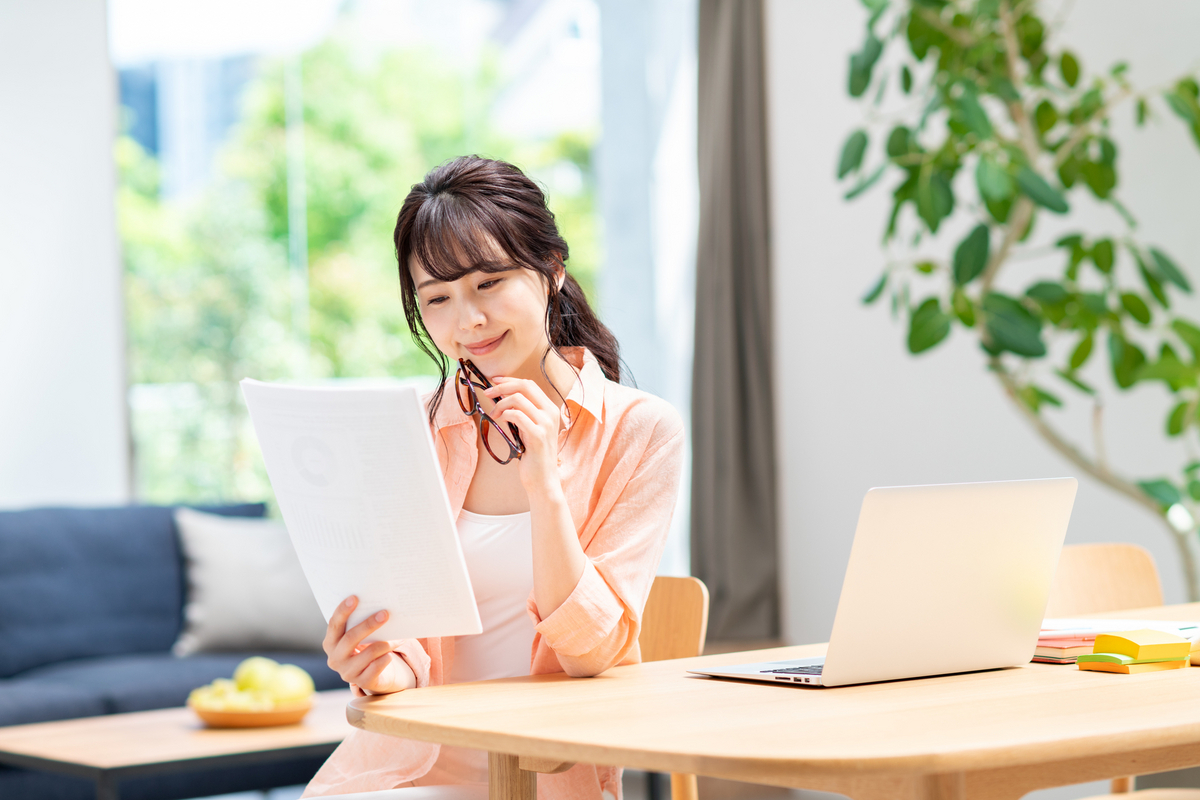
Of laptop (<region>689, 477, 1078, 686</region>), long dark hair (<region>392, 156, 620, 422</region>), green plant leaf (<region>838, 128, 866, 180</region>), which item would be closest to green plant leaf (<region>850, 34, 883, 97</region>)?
green plant leaf (<region>838, 128, 866, 180</region>)

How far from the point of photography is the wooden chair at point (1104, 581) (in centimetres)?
209

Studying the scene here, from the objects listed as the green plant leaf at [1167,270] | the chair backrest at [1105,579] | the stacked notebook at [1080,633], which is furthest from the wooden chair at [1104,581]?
the green plant leaf at [1167,270]

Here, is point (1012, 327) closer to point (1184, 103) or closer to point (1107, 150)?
point (1107, 150)

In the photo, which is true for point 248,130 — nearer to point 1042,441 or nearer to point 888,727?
point 1042,441

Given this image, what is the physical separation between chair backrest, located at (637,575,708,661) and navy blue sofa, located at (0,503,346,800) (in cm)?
189

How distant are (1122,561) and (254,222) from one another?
3482 millimetres

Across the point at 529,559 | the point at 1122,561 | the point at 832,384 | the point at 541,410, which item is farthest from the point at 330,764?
the point at 832,384

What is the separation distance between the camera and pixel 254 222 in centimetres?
479

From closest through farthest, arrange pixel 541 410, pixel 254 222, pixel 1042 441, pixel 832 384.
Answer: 1. pixel 541 410
2. pixel 1042 441
3. pixel 832 384
4. pixel 254 222

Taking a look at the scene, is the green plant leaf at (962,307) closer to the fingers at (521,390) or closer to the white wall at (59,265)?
the fingers at (521,390)

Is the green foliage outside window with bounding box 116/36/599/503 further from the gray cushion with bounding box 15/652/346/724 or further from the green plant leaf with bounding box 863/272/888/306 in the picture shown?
the green plant leaf with bounding box 863/272/888/306

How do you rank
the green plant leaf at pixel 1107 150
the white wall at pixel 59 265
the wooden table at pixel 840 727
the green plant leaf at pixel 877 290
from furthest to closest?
the white wall at pixel 59 265, the green plant leaf at pixel 877 290, the green plant leaf at pixel 1107 150, the wooden table at pixel 840 727

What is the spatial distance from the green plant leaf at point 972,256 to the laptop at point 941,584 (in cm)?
167

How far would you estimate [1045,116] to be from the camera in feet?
9.62
